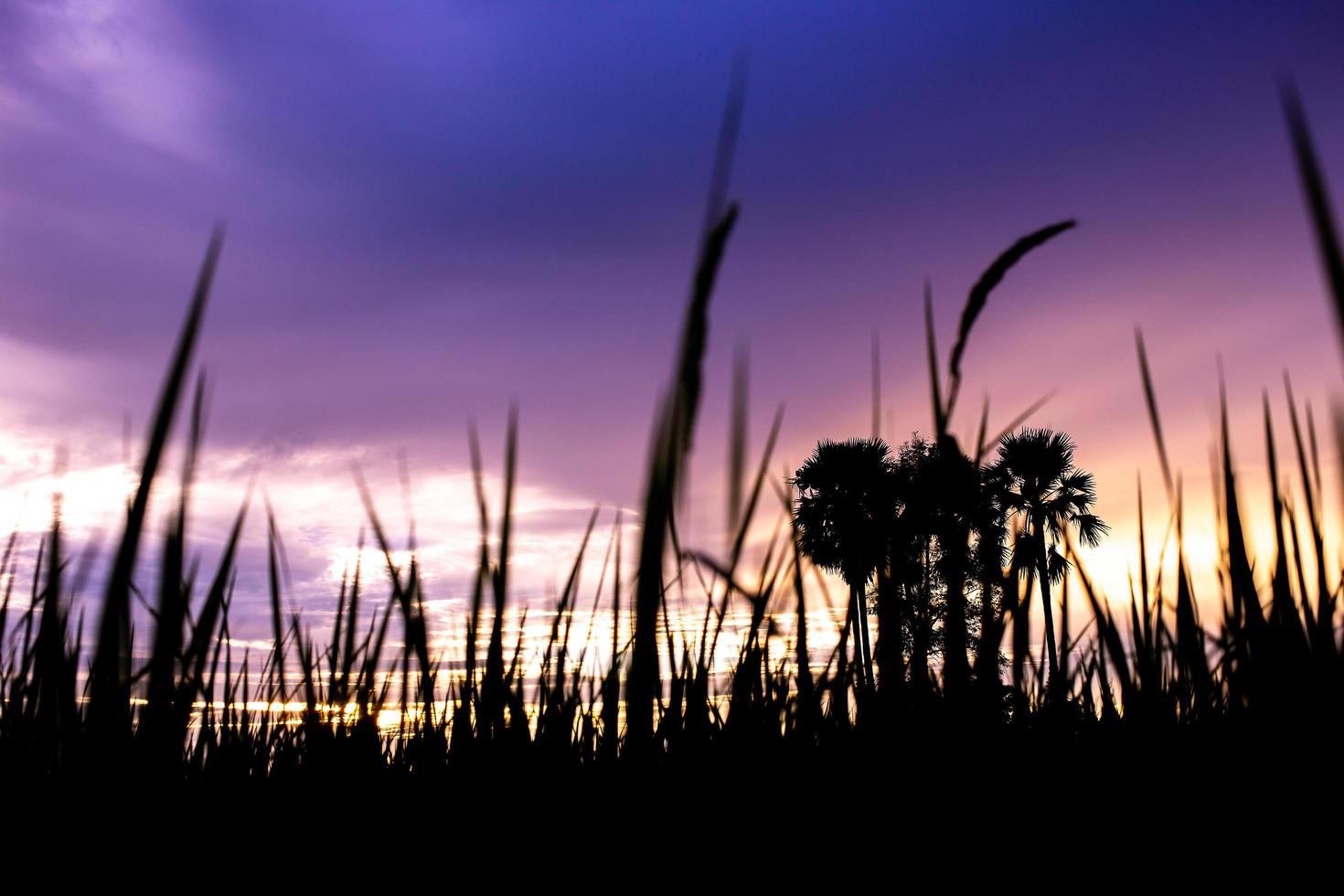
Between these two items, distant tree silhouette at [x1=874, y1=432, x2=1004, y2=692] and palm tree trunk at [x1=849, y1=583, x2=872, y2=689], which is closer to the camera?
distant tree silhouette at [x1=874, y1=432, x2=1004, y2=692]

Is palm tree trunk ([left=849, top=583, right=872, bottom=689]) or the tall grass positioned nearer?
the tall grass

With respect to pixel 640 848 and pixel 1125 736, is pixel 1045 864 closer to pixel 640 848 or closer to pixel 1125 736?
pixel 1125 736

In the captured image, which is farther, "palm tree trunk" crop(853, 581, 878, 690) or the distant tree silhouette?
"palm tree trunk" crop(853, 581, 878, 690)

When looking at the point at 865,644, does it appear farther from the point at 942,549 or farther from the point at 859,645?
the point at 942,549

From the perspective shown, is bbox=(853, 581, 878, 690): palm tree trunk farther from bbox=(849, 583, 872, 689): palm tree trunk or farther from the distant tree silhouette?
the distant tree silhouette

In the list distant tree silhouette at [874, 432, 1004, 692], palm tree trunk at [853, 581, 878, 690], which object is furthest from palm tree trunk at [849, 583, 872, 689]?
distant tree silhouette at [874, 432, 1004, 692]

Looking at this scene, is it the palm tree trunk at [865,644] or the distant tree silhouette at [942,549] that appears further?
the palm tree trunk at [865,644]

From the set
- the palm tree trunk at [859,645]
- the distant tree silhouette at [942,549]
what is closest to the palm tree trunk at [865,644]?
the palm tree trunk at [859,645]

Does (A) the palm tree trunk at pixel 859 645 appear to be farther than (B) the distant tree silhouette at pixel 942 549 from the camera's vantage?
Yes

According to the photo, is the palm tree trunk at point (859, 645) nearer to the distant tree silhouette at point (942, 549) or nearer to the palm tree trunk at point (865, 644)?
the palm tree trunk at point (865, 644)

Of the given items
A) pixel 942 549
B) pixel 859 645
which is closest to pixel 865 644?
pixel 859 645

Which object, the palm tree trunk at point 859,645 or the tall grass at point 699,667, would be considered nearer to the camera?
the tall grass at point 699,667

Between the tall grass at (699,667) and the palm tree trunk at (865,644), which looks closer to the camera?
the tall grass at (699,667)

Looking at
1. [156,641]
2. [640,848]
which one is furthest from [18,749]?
[640,848]
